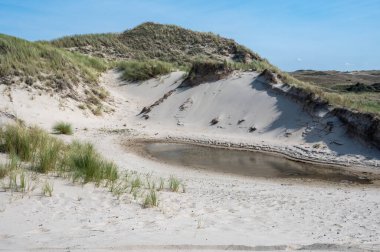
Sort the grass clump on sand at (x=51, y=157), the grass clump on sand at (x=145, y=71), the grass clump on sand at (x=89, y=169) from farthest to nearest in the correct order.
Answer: the grass clump on sand at (x=145, y=71) → the grass clump on sand at (x=51, y=157) → the grass clump on sand at (x=89, y=169)

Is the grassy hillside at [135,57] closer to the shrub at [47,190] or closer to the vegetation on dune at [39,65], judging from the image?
the vegetation on dune at [39,65]

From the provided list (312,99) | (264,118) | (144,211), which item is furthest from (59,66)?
(144,211)

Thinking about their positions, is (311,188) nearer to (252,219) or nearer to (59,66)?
(252,219)

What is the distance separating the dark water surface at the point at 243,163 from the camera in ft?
35.8

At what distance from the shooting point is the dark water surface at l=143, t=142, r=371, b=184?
1091cm

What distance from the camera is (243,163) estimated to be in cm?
1216

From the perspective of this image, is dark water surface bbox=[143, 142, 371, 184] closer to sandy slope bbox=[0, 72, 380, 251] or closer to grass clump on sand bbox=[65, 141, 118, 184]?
sandy slope bbox=[0, 72, 380, 251]

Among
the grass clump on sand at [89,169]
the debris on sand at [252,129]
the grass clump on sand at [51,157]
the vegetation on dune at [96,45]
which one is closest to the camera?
the grass clump on sand at [89,169]

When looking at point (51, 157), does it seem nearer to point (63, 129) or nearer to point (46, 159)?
point (46, 159)

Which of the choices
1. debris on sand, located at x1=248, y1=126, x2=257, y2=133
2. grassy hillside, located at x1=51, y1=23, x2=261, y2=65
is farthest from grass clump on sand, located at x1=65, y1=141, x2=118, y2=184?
grassy hillside, located at x1=51, y1=23, x2=261, y2=65

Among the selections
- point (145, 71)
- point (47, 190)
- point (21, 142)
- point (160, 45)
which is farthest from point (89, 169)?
point (160, 45)

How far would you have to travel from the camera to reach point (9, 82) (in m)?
17.5

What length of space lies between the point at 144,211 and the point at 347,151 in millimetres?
8213

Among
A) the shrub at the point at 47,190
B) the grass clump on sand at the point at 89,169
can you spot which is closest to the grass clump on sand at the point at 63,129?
the grass clump on sand at the point at 89,169
